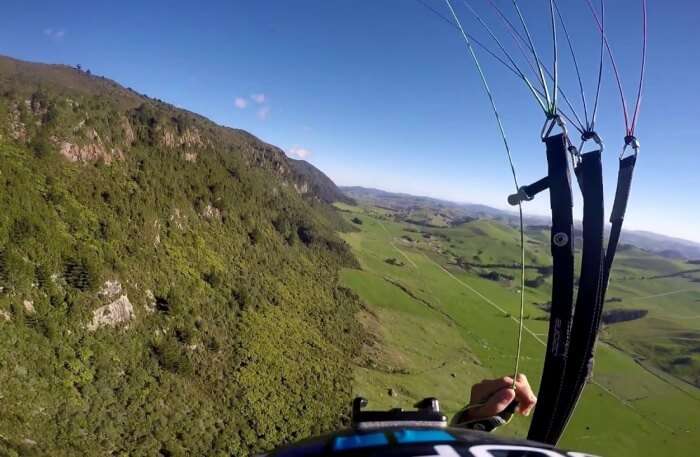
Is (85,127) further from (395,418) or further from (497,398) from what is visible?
(497,398)

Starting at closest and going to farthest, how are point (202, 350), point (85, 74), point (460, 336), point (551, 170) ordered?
point (551, 170)
point (202, 350)
point (460, 336)
point (85, 74)

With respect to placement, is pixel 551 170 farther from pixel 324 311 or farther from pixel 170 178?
pixel 324 311

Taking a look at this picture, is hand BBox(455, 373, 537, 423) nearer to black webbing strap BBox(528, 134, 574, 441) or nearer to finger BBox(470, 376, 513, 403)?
finger BBox(470, 376, 513, 403)

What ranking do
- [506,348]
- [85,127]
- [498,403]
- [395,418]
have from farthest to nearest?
[506,348], [85,127], [498,403], [395,418]

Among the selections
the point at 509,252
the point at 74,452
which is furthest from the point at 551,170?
the point at 509,252

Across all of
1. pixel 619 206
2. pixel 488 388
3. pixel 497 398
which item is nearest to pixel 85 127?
pixel 488 388

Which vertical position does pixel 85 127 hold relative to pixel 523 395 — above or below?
above
